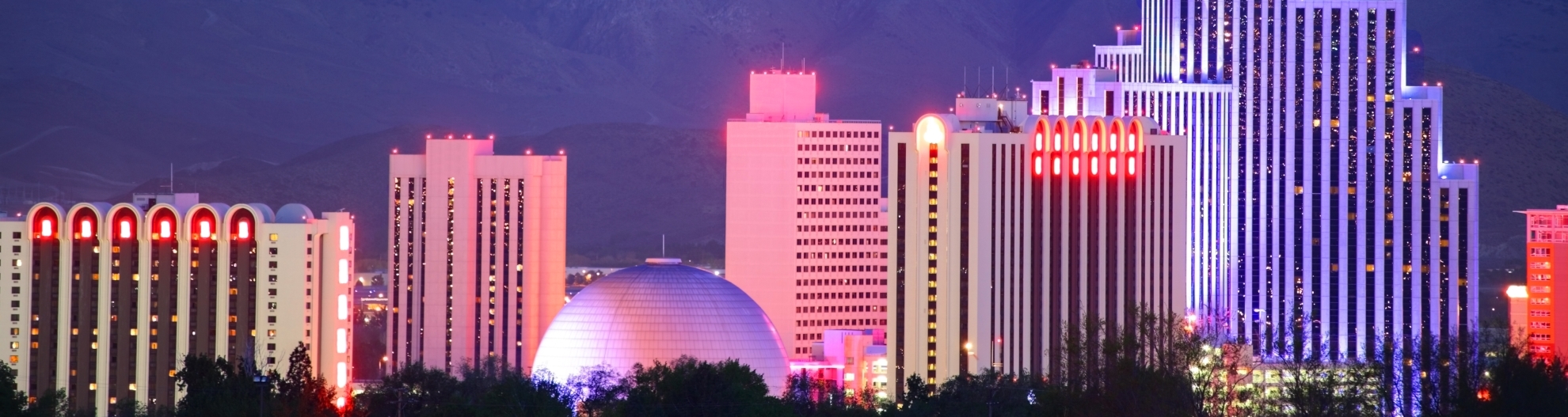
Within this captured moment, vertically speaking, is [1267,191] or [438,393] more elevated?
[1267,191]

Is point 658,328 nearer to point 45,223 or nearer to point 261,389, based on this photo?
point 45,223

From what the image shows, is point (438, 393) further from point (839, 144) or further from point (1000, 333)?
point (839, 144)

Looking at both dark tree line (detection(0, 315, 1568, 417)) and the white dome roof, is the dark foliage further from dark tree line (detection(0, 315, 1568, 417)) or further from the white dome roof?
the white dome roof

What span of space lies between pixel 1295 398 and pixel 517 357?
300 feet

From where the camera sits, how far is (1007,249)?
449ft

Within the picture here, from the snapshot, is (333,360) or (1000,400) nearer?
(1000,400)

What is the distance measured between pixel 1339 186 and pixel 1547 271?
13.4 m

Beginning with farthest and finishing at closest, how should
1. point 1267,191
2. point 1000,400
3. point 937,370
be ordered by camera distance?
point 1267,191 < point 937,370 < point 1000,400

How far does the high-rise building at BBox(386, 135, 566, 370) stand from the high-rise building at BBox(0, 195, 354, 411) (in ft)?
70.0

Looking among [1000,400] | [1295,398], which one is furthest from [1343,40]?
[1295,398]

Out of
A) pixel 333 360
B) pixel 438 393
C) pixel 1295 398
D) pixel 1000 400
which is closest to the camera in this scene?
pixel 1295 398

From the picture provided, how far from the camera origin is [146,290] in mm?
143000

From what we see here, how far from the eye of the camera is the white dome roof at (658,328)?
141 meters

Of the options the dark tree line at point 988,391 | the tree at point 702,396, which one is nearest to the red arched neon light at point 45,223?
the dark tree line at point 988,391
